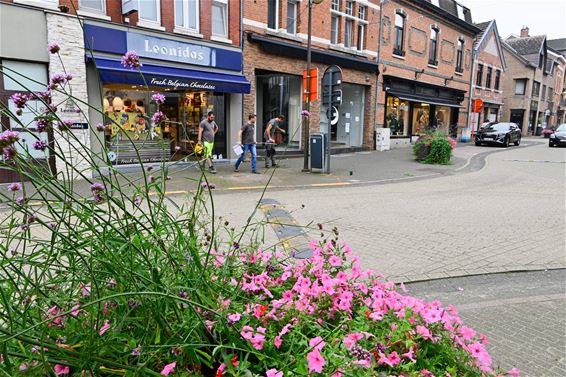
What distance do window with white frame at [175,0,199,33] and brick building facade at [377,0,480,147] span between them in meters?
11.0

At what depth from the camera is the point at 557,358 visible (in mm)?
3012

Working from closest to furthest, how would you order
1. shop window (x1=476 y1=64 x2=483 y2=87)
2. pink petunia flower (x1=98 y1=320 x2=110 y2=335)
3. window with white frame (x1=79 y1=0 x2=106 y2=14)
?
pink petunia flower (x1=98 y1=320 x2=110 y2=335), window with white frame (x1=79 y1=0 x2=106 y2=14), shop window (x1=476 y1=64 x2=483 y2=87)

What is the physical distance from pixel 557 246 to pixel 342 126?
1610 centimetres

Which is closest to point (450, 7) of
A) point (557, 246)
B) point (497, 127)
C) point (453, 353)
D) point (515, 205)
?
point (497, 127)

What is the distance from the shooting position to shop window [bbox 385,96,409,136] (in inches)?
888

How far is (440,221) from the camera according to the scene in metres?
7.25

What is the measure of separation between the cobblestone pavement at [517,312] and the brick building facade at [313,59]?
9.13 meters

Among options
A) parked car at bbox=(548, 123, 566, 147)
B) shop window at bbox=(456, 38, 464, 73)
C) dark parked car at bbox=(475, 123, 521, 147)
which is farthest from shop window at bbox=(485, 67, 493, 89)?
dark parked car at bbox=(475, 123, 521, 147)

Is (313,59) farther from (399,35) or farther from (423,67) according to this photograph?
(423,67)

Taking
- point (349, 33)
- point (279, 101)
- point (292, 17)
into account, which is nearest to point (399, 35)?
point (349, 33)

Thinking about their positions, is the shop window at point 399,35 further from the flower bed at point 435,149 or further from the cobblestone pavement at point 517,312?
the cobblestone pavement at point 517,312

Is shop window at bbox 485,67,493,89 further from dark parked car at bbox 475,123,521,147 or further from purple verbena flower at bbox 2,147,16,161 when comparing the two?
purple verbena flower at bbox 2,147,16,161

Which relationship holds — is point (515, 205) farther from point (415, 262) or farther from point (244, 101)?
point (244, 101)

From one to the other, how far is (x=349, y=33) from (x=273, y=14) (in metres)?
4.98
